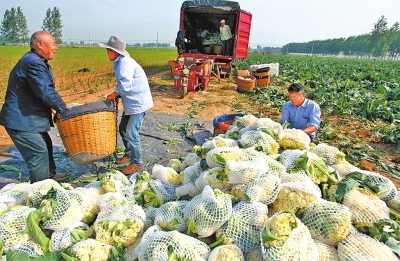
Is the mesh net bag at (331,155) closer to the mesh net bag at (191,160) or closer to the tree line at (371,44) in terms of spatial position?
the mesh net bag at (191,160)

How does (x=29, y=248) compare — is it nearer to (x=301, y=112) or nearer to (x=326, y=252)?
(x=326, y=252)

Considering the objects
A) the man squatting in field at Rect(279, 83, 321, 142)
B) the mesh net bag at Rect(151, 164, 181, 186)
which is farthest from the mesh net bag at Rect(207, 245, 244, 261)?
the man squatting in field at Rect(279, 83, 321, 142)

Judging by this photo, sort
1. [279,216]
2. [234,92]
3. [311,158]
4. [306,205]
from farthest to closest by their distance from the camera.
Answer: [234,92] → [311,158] → [306,205] → [279,216]

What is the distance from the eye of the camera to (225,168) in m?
2.46

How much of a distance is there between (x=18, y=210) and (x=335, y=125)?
703 centimetres

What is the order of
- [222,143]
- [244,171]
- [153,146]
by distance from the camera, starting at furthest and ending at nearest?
[153,146] → [222,143] → [244,171]

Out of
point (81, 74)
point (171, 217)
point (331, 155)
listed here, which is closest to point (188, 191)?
point (171, 217)

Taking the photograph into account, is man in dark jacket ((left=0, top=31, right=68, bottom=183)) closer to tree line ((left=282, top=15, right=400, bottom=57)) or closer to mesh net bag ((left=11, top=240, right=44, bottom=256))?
mesh net bag ((left=11, top=240, right=44, bottom=256))

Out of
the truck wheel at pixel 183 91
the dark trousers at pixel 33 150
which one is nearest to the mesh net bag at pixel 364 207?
the dark trousers at pixel 33 150

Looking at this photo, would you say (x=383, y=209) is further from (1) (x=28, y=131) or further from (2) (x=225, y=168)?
(1) (x=28, y=131)

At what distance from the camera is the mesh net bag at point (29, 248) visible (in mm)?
2053

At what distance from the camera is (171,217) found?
2.22m

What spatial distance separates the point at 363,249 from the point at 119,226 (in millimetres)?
1755

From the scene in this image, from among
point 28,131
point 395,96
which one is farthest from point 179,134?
point 395,96
